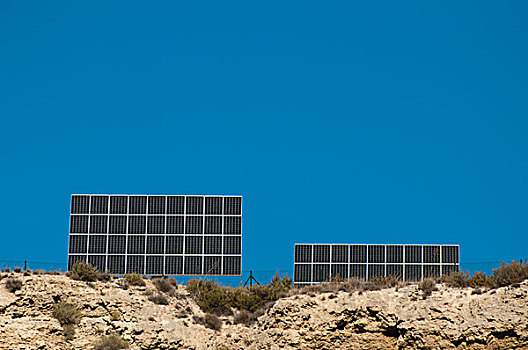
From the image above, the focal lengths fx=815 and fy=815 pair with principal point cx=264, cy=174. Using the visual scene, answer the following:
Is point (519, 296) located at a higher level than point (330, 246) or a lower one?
lower

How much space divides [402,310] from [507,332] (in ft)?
16.3

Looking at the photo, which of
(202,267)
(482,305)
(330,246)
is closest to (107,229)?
(202,267)

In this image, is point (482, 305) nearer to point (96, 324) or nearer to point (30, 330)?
point (96, 324)

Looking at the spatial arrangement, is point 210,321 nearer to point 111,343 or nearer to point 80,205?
point 111,343

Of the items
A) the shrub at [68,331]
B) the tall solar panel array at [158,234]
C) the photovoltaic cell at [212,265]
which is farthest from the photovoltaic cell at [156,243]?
the shrub at [68,331]

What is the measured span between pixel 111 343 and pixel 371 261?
1632 cm

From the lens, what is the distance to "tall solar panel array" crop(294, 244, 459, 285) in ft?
153

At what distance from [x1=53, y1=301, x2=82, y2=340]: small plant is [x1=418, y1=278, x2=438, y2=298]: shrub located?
55.1ft

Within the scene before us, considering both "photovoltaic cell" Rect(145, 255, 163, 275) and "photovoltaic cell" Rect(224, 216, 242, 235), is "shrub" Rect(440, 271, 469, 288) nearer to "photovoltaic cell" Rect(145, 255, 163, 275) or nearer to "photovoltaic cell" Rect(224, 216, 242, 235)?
"photovoltaic cell" Rect(224, 216, 242, 235)

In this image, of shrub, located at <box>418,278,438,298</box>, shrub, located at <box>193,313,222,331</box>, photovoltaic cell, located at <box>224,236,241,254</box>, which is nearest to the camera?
shrub, located at <box>418,278,438,298</box>

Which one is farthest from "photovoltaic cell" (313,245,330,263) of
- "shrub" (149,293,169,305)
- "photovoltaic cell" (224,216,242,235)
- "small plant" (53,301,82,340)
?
"small plant" (53,301,82,340)

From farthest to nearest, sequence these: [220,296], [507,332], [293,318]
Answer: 1. [220,296]
2. [293,318]
3. [507,332]

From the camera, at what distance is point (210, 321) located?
136 feet

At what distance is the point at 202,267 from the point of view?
4662cm
